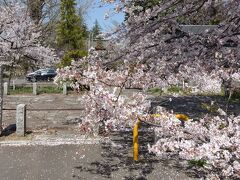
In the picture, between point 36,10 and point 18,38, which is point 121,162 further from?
point 36,10

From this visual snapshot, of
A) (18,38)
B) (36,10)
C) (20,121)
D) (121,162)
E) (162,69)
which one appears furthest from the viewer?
(36,10)

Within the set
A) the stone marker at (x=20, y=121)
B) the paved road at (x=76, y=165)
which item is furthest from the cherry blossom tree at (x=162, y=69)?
the stone marker at (x=20, y=121)

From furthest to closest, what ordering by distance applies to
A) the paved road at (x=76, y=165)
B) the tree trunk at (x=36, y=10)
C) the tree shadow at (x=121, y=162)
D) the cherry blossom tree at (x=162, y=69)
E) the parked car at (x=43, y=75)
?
the parked car at (x=43, y=75) → the tree trunk at (x=36, y=10) → the tree shadow at (x=121, y=162) → the paved road at (x=76, y=165) → the cherry blossom tree at (x=162, y=69)

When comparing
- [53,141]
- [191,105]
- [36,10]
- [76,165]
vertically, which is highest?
[36,10]

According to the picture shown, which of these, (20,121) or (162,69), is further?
(20,121)

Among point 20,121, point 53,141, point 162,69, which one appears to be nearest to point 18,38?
point 20,121

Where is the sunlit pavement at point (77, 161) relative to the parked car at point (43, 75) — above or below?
below

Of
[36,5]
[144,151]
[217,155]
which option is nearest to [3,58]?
[36,5]

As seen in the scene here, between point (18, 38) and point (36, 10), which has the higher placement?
point (36, 10)

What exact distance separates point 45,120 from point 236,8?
7.55 metres

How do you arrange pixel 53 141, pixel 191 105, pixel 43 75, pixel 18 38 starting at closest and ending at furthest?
1. pixel 53 141
2. pixel 191 105
3. pixel 18 38
4. pixel 43 75

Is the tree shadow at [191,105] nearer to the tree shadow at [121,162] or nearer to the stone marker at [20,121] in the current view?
the tree shadow at [121,162]

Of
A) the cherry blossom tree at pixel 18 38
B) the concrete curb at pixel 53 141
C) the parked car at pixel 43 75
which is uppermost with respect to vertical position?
the cherry blossom tree at pixel 18 38

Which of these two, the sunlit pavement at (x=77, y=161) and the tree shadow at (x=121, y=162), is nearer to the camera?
the sunlit pavement at (x=77, y=161)
